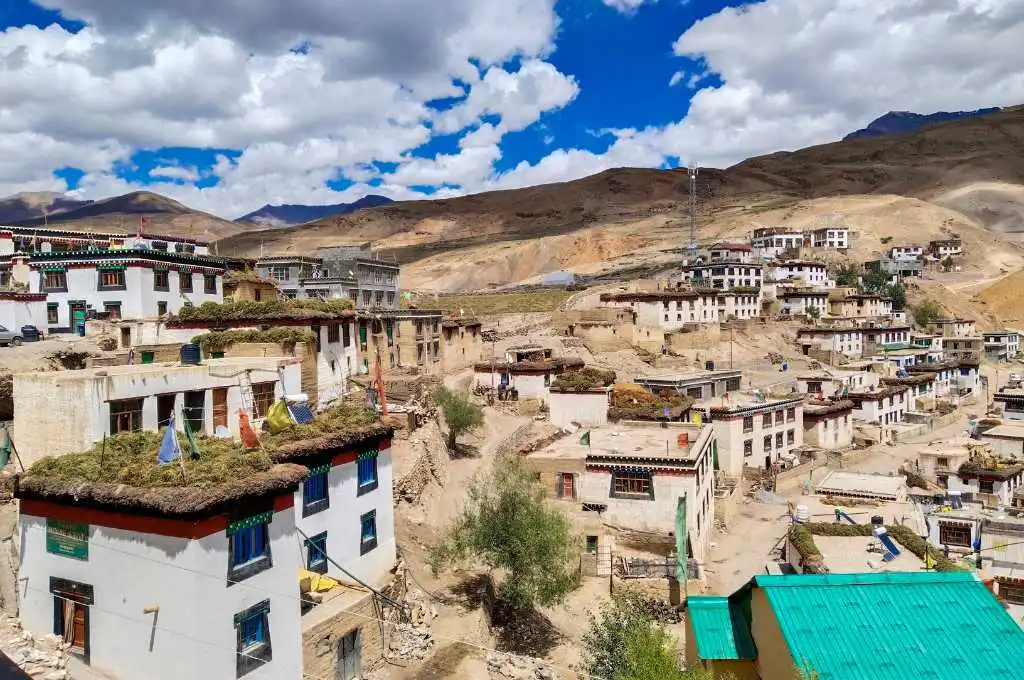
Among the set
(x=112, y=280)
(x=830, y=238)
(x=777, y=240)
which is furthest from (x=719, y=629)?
(x=830, y=238)

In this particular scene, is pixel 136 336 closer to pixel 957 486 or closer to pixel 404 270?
pixel 957 486

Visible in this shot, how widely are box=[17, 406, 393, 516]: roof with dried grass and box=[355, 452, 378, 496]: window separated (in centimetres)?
265

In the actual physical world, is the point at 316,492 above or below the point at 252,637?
above

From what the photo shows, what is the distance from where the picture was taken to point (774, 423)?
45.8 metres

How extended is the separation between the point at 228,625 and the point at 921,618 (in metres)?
12.1

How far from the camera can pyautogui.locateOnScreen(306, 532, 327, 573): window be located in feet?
57.8

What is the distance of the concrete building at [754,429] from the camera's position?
1665 inches

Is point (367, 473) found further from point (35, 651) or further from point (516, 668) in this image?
point (35, 651)

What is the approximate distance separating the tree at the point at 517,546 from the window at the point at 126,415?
384 inches

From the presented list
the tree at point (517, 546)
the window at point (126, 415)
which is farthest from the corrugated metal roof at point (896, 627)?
the window at point (126, 415)

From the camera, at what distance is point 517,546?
2225 cm

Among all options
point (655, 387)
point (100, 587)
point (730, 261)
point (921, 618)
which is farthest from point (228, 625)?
point (730, 261)

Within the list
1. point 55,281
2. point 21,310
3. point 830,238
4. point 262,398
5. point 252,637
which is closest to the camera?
point 252,637

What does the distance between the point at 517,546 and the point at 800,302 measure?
6824 centimetres
